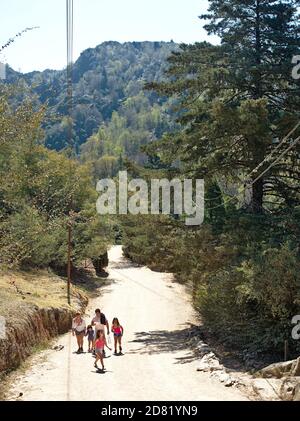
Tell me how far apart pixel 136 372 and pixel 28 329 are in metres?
4.77

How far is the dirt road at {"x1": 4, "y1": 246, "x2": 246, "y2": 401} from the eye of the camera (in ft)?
39.2

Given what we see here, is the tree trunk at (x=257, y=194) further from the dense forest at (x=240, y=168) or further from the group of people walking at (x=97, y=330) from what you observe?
the group of people walking at (x=97, y=330)

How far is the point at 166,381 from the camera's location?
13.3 metres

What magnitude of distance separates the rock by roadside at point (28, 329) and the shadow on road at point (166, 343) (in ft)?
11.4

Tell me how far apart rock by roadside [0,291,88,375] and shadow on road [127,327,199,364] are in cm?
347

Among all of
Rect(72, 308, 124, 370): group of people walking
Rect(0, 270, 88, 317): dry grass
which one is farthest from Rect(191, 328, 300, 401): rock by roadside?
Rect(0, 270, 88, 317): dry grass

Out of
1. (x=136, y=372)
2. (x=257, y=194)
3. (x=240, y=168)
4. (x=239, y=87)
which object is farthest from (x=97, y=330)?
(x=239, y=87)

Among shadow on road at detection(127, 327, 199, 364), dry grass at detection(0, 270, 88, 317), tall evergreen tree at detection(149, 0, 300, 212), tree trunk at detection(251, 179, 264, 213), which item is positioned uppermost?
tall evergreen tree at detection(149, 0, 300, 212)

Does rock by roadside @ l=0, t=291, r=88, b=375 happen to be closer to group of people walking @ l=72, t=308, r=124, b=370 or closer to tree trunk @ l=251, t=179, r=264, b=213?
group of people walking @ l=72, t=308, r=124, b=370

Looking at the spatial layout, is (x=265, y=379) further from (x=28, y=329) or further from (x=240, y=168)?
(x=240, y=168)

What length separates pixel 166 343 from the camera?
19406 mm

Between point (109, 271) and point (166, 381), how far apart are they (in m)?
35.8
